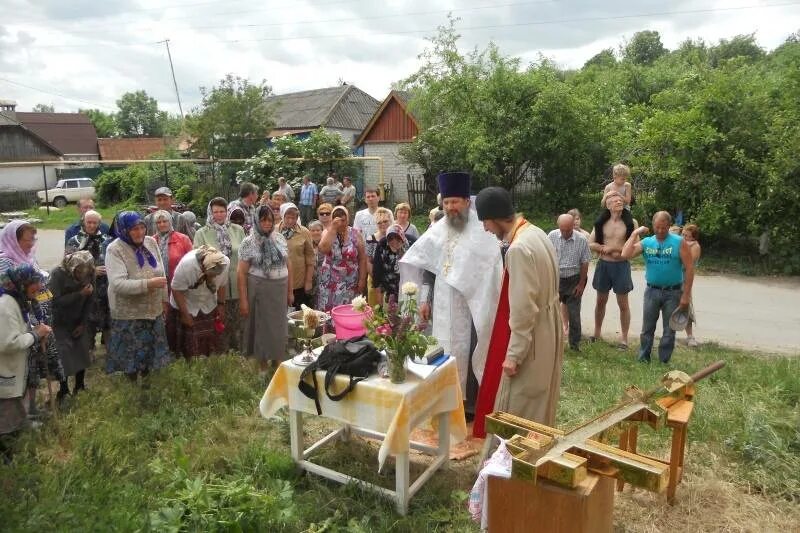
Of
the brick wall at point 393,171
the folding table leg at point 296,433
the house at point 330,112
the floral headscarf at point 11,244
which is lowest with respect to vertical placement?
the folding table leg at point 296,433

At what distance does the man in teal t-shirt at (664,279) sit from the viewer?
6152 millimetres

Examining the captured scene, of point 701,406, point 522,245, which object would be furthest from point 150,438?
point 701,406

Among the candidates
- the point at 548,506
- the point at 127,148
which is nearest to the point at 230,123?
the point at 548,506

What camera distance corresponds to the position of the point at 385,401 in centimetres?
346

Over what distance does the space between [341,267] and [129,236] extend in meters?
2.19

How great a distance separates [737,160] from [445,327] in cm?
902

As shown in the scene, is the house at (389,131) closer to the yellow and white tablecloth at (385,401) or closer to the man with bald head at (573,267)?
the man with bald head at (573,267)

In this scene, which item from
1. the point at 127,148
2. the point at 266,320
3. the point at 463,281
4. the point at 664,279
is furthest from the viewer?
the point at 127,148

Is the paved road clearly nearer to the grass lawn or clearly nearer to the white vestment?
the grass lawn

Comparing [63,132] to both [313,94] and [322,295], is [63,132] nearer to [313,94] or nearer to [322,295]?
[313,94]

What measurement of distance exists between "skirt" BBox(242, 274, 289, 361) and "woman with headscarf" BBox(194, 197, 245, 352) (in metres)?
0.35

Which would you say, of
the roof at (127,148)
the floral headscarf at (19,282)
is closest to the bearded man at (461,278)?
the floral headscarf at (19,282)

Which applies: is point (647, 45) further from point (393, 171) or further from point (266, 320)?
point (266, 320)

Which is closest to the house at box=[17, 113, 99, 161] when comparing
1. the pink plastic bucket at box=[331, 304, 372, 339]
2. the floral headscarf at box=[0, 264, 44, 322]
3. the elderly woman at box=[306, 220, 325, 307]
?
the elderly woman at box=[306, 220, 325, 307]
